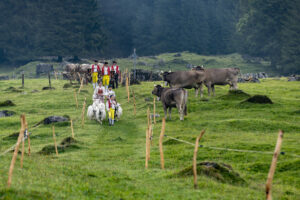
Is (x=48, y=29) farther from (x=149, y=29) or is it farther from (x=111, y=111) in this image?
(x=111, y=111)

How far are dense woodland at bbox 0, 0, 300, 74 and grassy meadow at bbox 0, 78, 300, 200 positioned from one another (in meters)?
60.6

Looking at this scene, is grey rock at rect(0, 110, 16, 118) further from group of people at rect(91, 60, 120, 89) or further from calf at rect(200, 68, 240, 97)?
calf at rect(200, 68, 240, 97)

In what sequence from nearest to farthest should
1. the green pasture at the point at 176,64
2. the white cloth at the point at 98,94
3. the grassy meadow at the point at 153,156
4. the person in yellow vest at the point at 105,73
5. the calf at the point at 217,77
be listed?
the grassy meadow at the point at 153,156 < the white cloth at the point at 98,94 < the calf at the point at 217,77 < the person in yellow vest at the point at 105,73 < the green pasture at the point at 176,64

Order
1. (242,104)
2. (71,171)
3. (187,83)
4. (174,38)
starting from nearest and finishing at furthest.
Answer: (71,171), (242,104), (187,83), (174,38)

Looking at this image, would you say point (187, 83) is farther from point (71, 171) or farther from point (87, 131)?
point (71, 171)

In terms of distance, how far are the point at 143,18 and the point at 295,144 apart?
108770mm

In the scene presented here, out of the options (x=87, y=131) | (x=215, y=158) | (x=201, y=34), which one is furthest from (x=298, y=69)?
(x=215, y=158)

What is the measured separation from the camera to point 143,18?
125 m

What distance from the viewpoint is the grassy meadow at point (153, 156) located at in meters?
11.8

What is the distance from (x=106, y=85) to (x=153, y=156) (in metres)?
26.1

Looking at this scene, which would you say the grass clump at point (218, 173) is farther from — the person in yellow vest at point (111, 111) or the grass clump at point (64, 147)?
the person in yellow vest at point (111, 111)

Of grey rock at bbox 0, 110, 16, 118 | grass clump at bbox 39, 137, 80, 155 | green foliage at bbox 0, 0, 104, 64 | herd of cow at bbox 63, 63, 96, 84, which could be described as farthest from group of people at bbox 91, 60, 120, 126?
green foliage at bbox 0, 0, 104, 64

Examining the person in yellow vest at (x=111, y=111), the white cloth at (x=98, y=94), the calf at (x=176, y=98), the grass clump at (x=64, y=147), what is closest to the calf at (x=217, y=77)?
the calf at (x=176, y=98)

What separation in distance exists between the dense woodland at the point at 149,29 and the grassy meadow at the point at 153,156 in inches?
2385
